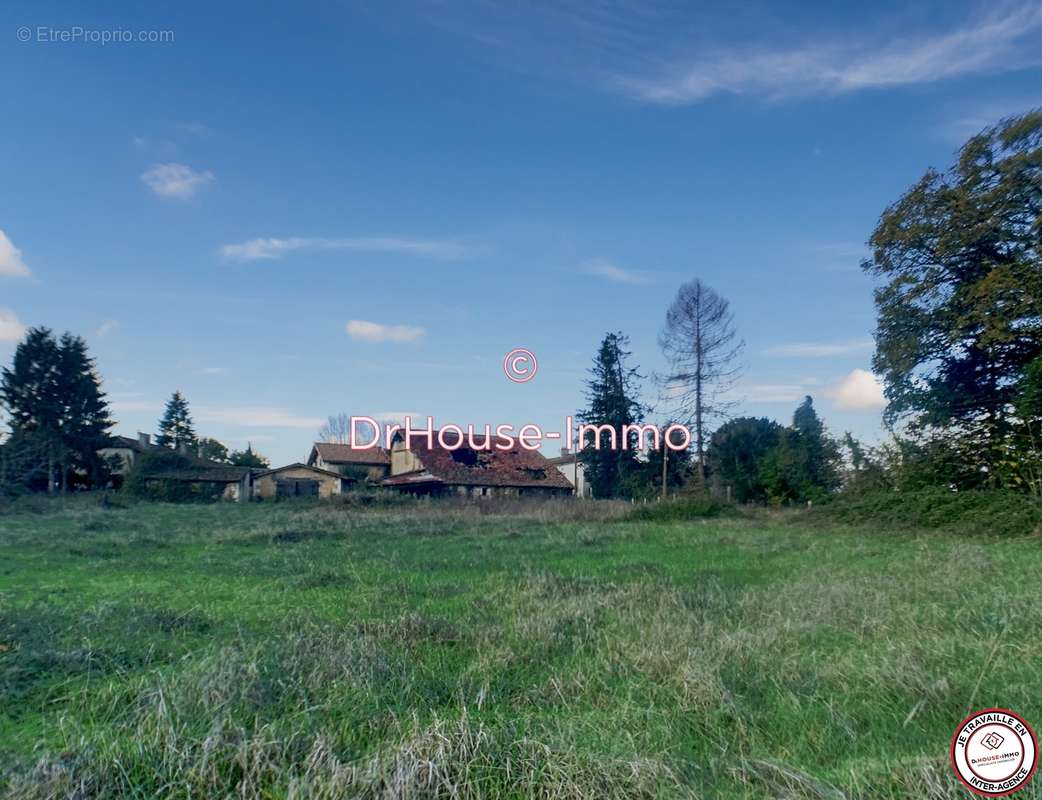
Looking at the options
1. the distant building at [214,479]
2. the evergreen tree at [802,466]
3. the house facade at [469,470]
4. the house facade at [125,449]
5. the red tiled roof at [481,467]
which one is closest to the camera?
the evergreen tree at [802,466]

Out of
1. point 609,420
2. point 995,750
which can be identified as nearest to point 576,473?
point 609,420

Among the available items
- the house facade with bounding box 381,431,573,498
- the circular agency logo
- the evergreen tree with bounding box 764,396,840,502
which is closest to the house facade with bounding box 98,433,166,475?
the house facade with bounding box 381,431,573,498

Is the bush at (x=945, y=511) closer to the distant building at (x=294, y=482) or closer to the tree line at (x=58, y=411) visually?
the distant building at (x=294, y=482)

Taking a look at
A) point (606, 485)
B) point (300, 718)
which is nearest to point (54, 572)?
point (300, 718)

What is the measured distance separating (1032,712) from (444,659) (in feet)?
13.0

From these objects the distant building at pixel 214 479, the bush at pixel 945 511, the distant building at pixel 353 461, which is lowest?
the bush at pixel 945 511

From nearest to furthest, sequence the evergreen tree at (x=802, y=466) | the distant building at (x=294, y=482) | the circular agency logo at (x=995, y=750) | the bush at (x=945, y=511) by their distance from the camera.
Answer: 1. the circular agency logo at (x=995, y=750)
2. the bush at (x=945, y=511)
3. the evergreen tree at (x=802, y=466)
4. the distant building at (x=294, y=482)

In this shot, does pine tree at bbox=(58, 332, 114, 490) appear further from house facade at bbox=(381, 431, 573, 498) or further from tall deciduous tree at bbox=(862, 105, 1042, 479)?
tall deciduous tree at bbox=(862, 105, 1042, 479)

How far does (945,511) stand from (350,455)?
4211cm

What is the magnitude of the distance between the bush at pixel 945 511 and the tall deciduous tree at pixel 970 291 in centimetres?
250

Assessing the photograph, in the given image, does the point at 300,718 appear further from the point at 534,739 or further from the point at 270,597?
the point at 270,597

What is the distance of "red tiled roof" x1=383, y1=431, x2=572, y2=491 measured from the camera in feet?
153

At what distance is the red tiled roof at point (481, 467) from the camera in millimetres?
46594

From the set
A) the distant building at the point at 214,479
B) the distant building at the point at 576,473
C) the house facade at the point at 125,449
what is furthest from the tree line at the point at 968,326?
the house facade at the point at 125,449
